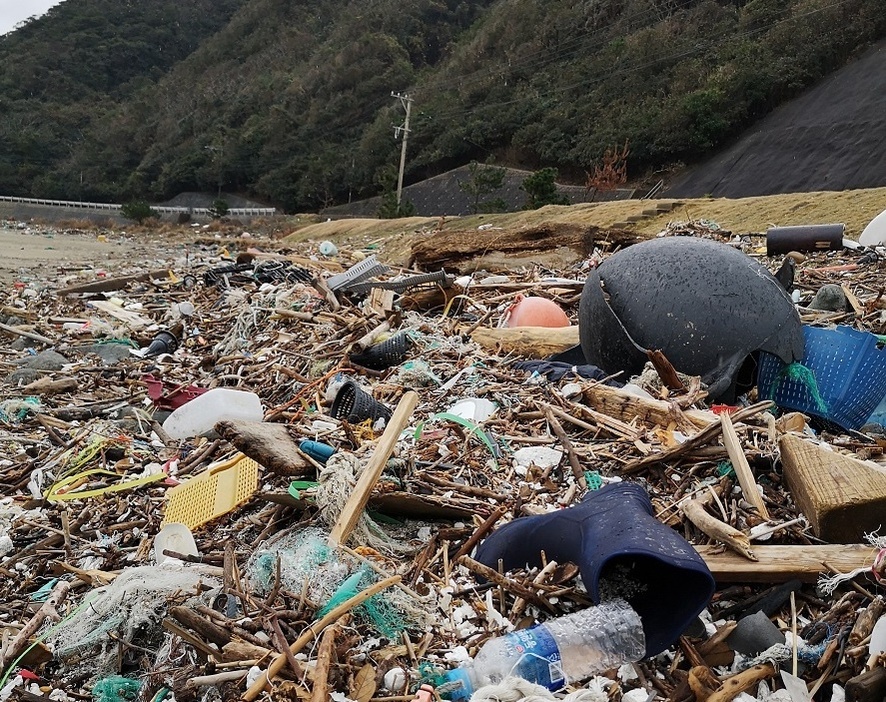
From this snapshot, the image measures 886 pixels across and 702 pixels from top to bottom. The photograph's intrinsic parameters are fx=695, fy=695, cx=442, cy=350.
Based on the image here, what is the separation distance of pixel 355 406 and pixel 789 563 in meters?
2.54

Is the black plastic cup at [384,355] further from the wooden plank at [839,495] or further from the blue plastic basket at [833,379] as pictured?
the wooden plank at [839,495]

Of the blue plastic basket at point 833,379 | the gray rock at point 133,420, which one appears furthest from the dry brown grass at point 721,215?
the gray rock at point 133,420

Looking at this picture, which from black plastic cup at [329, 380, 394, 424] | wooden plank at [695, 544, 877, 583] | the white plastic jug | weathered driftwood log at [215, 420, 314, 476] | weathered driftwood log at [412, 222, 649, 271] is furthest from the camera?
weathered driftwood log at [412, 222, 649, 271]

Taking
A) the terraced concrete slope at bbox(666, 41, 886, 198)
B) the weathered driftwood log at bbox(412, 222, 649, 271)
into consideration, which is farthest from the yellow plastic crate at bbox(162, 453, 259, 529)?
the terraced concrete slope at bbox(666, 41, 886, 198)

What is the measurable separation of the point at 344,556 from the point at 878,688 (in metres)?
1.66

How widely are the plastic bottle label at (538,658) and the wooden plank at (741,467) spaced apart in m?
1.14

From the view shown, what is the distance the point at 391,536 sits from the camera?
2.83 metres

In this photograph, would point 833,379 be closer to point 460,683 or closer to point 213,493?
point 460,683

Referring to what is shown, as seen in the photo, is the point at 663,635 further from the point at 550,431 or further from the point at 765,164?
the point at 765,164

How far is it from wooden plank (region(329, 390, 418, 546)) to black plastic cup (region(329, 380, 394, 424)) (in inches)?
37.4

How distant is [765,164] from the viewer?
31359mm

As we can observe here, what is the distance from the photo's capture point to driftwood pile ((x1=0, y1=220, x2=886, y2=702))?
83.1 inches

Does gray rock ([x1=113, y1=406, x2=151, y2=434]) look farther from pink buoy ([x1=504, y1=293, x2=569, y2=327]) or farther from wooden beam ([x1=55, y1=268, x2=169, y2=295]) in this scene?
wooden beam ([x1=55, y1=268, x2=169, y2=295])

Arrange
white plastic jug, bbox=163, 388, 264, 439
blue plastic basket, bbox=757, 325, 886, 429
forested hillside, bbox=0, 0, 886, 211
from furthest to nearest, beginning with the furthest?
1. forested hillside, bbox=0, 0, 886, 211
2. white plastic jug, bbox=163, 388, 264, 439
3. blue plastic basket, bbox=757, 325, 886, 429
